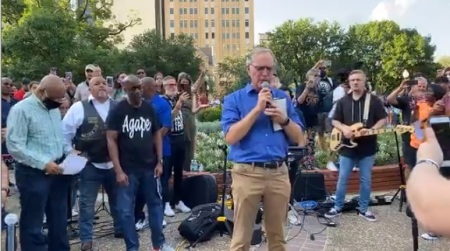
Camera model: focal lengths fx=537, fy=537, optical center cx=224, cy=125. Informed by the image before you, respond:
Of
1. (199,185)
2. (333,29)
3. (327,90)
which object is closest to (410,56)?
(333,29)

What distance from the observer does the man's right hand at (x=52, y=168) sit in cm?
470

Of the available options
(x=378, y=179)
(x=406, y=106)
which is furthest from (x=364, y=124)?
(x=378, y=179)

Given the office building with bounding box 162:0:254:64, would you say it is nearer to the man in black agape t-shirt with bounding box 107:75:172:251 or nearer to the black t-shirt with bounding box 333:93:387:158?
the black t-shirt with bounding box 333:93:387:158

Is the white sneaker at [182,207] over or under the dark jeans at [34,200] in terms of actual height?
under

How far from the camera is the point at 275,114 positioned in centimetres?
415

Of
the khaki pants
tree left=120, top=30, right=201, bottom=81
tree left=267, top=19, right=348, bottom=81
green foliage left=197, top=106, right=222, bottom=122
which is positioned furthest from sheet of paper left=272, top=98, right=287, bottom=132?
tree left=267, top=19, right=348, bottom=81

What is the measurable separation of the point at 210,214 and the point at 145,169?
123 cm

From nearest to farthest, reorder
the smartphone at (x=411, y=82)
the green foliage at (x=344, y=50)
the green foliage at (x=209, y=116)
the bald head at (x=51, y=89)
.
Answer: the bald head at (x=51, y=89) < the smartphone at (x=411, y=82) < the green foliage at (x=209, y=116) < the green foliage at (x=344, y=50)

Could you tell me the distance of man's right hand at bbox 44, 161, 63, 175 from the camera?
15.4 feet

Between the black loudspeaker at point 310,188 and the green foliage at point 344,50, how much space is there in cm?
4851

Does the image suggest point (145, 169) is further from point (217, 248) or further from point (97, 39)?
point (97, 39)

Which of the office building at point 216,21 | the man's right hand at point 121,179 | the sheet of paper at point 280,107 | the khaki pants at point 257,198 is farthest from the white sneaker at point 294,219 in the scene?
the office building at point 216,21

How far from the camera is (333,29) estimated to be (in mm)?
60594

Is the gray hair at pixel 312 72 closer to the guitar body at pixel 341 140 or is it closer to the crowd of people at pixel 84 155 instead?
the guitar body at pixel 341 140
